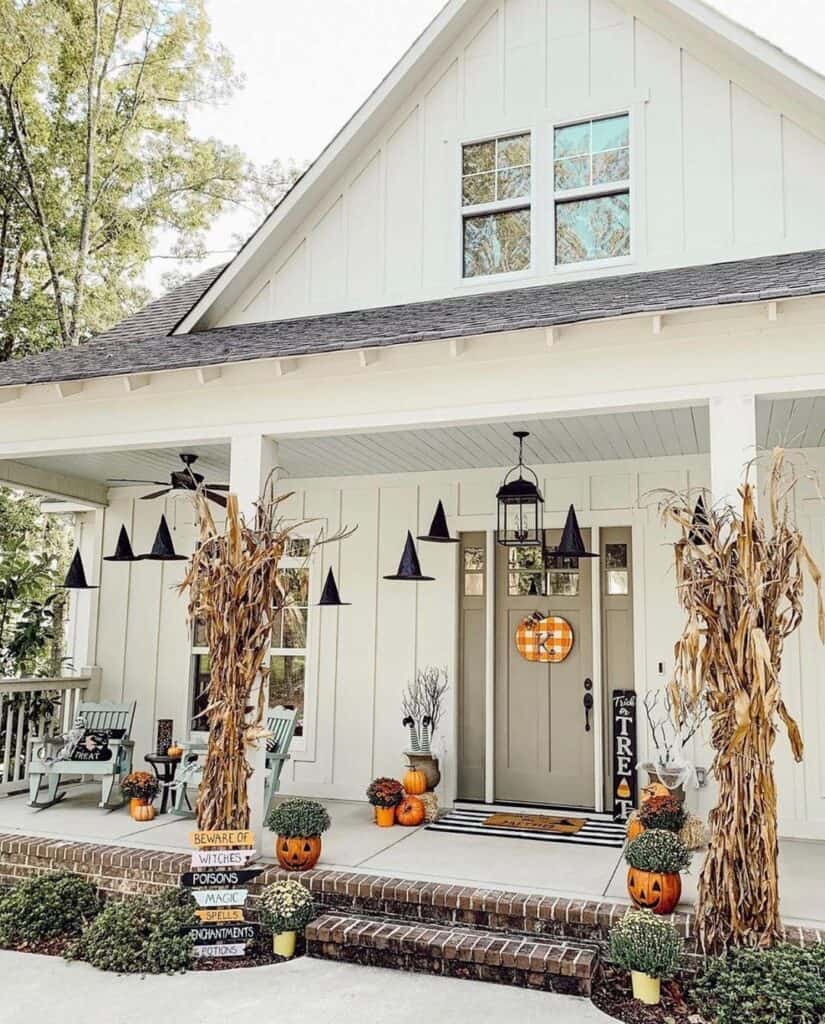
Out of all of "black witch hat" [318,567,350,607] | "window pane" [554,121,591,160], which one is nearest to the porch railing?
"black witch hat" [318,567,350,607]

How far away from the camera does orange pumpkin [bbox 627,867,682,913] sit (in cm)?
464

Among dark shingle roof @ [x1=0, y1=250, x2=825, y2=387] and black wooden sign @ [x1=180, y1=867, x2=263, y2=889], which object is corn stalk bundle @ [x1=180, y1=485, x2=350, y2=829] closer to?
black wooden sign @ [x1=180, y1=867, x2=263, y2=889]

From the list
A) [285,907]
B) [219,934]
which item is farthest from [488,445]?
[219,934]

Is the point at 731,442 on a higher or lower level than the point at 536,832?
higher

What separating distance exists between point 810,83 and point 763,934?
509 cm

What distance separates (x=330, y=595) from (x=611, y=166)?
415 centimetres

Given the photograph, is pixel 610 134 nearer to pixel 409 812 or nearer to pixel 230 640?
pixel 230 640

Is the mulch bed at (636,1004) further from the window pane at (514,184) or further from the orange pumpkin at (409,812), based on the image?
the window pane at (514,184)

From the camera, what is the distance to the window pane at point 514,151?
692 centimetres

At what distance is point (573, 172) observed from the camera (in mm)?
6762

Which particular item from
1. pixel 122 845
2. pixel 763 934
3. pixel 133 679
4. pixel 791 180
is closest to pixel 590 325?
pixel 791 180

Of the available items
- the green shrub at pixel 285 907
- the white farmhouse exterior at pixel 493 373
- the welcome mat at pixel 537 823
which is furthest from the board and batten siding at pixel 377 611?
the green shrub at pixel 285 907

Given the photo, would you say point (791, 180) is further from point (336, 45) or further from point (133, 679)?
point (336, 45)

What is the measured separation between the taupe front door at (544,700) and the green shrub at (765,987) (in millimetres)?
3436
